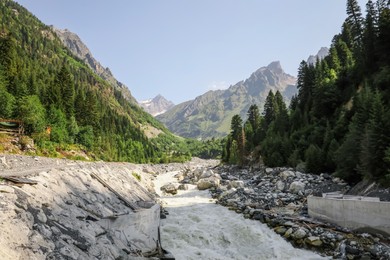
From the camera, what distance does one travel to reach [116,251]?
12.5 m

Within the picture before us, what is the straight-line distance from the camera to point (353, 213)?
63.7 ft

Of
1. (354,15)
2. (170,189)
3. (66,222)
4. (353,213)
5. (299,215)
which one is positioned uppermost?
(354,15)

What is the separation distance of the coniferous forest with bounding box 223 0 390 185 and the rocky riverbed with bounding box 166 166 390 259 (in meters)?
4.27

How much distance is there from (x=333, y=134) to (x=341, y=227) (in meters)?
29.4

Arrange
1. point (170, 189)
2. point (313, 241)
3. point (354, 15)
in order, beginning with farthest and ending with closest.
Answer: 1. point (354, 15)
2. point (170, 189)
3. point (313, 241)

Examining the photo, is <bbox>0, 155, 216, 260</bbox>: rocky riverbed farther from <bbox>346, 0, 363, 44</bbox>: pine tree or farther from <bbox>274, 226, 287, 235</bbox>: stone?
<bbox>346, 0, 363, 44</bbox>: pine tree

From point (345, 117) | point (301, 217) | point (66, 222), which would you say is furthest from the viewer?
point (345, 117)

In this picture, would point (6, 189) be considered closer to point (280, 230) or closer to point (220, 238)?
point (220, 238)

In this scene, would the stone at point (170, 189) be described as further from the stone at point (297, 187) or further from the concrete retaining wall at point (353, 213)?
the concrete retaining wall at point (353, 213)

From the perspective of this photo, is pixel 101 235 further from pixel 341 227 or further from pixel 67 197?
pixel 341 227

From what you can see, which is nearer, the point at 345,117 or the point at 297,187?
the point at 297,187

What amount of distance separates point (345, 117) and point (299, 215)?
92.3ft

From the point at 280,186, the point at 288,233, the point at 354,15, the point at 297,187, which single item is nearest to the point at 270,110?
the point at 354,15

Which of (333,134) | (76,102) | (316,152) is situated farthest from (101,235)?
(76,102)
